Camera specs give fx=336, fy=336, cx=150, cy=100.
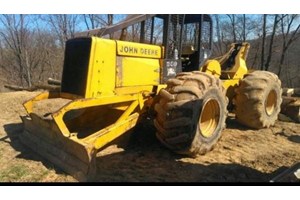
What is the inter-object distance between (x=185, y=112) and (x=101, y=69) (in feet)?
4.86

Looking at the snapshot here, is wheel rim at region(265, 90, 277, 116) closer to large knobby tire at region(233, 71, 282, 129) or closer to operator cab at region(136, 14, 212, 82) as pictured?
large knobby tire at region(233, 71, 282, 129)

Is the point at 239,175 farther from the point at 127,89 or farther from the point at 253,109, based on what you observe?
the point at 253,109

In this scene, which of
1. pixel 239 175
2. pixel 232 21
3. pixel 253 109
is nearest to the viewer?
pixel 239 175

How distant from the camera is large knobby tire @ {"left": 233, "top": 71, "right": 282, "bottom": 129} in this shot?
25.1 ft

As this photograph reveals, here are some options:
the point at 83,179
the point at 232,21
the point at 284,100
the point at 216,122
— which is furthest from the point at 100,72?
the point at 232,21

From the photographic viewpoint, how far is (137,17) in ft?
19.4

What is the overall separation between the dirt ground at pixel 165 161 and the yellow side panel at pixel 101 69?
3.60 feet

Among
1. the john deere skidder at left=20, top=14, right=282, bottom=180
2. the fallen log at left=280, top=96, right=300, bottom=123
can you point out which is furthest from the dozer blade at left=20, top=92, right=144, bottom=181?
the fallen log at left=280, top=96, right=300, bottom=123

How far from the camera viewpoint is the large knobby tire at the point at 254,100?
7.64 meters

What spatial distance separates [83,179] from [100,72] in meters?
1.71

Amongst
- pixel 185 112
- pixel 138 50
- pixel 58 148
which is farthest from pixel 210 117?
pixel 58 148

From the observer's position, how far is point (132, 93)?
580cm

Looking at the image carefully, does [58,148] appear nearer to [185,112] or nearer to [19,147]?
[19,147]

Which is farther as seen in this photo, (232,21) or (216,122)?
(232,21)
